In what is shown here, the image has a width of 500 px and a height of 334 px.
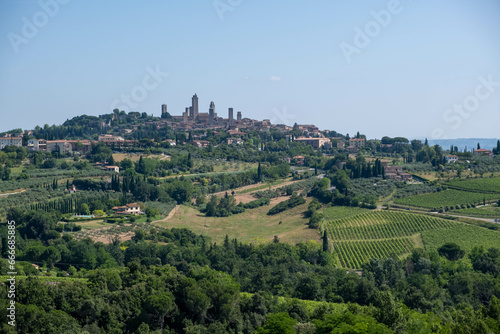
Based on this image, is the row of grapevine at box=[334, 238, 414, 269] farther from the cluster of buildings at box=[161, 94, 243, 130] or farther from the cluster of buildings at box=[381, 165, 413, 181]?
the cluster of buildings at box=[161, 94, 243, 130]

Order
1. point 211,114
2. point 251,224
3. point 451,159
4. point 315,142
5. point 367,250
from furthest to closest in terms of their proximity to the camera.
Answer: point 211,114 < point 315,142 < point 451,159 < point 251,224 < point 367,250

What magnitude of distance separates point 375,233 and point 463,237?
6272 mm

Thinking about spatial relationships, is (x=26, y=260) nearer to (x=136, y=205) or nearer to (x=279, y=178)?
(x=136, y=205)

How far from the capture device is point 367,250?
39531 mm

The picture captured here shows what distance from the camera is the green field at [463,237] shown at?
127ft

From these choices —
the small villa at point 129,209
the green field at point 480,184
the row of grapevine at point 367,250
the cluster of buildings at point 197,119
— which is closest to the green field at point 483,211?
the green field at point 480,184

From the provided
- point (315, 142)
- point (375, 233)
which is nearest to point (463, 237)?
point (375, 233)

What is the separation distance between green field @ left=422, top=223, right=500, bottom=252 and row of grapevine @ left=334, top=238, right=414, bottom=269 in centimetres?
151

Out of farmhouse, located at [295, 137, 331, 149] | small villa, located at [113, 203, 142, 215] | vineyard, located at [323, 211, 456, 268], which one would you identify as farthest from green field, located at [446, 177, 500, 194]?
farmhouse, located at [295, 137, 331, 149]

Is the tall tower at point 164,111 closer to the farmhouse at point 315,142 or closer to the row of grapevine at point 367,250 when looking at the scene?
the farmhouse at point 315,142

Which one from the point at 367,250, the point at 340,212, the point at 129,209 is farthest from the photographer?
the point at 129,209

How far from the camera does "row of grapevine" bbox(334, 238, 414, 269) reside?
3772cm

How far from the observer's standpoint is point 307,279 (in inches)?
1177

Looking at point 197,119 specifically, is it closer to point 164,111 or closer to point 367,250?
point 164,111
